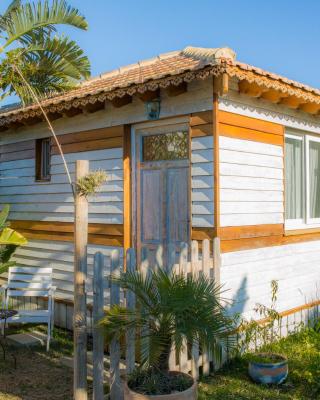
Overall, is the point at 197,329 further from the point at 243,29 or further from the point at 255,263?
the point at 243,29

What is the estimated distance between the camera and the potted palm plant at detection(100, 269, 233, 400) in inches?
145

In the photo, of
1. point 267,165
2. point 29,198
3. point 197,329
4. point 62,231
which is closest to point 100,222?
point 62,231

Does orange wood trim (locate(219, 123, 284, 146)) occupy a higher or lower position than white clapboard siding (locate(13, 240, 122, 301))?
higher

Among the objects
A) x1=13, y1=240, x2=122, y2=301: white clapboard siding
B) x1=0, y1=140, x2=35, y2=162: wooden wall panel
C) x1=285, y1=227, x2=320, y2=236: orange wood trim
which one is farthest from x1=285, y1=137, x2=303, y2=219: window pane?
x1=0, y1=140, x2=35, y2=162: wooden wall panel

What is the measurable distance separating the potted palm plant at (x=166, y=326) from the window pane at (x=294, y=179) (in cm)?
374

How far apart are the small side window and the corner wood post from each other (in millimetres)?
4090

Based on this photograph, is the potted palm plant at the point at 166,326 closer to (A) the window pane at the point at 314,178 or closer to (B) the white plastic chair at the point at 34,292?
(B) the white plastic chair at the point at 34,292

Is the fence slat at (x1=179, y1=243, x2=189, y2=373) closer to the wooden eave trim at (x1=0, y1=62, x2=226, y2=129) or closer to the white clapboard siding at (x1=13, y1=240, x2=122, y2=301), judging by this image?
the wooden eave trim at (x1=0, y1=62, x2=226, y2=129)

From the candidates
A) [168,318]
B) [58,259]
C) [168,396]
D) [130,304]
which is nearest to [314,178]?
[58,259]

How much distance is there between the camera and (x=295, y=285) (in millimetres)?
7254

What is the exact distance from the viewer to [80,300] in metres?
4.50

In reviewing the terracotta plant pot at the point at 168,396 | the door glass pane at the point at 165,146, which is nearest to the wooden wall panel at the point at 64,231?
the door glass pane at the point at 165,146

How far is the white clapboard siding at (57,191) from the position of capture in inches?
278

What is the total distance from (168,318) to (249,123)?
3.42 meters
